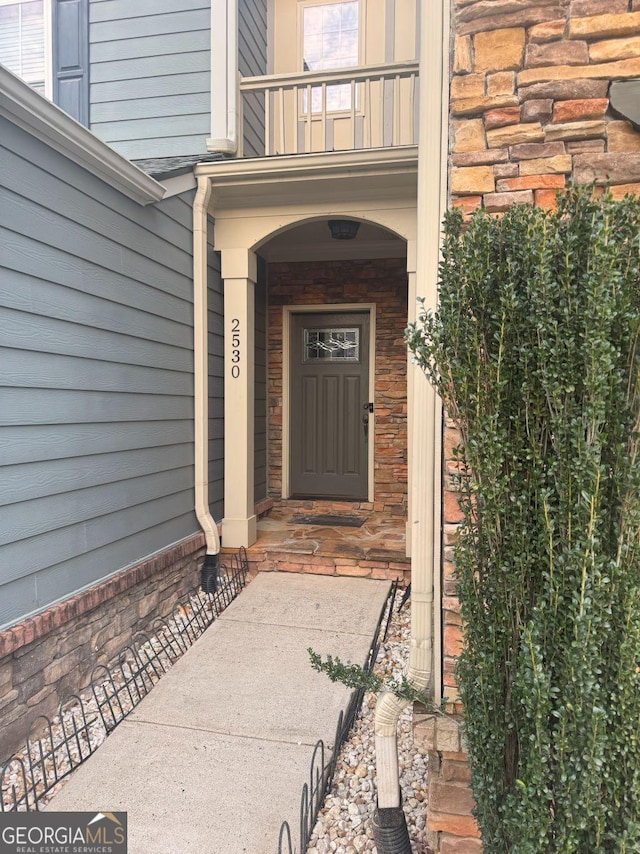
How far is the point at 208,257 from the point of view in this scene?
4332mm

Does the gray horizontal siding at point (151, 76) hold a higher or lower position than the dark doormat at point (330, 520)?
higher

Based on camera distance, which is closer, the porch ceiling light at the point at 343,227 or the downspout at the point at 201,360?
the downspout at the point at 201,360

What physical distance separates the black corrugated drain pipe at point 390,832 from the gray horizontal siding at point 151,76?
4380 millimetres

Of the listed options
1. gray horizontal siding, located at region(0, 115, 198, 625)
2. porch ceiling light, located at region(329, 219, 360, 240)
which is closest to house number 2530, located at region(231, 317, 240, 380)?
gray horizontal siding, located at region(0, 115, 198, 625)

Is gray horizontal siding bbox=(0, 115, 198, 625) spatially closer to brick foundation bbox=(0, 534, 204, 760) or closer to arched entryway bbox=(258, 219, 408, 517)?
brick foundation bbox=(0, 534, 204, 760)

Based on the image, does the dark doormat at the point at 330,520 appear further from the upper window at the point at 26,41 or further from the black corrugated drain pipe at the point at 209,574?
the upper window at the point at 26,41

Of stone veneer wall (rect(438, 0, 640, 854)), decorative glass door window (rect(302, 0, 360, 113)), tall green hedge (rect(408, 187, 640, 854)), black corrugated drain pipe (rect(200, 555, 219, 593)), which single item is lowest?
black corrugated drain pipe (rect(200, 555, 219, 593))

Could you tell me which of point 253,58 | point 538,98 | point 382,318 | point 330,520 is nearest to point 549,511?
point 538,98

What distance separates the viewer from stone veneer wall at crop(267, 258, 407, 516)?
580 cm

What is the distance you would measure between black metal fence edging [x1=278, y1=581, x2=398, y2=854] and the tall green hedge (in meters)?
0.77

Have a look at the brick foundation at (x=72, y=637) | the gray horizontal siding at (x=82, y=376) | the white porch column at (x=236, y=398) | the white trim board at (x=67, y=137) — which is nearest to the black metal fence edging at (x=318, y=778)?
the brick foundation at (x=72, y=637)

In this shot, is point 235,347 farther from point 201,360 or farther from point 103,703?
point 103,703

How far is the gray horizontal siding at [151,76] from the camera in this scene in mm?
4270

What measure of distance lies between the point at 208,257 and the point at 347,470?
2.75m
